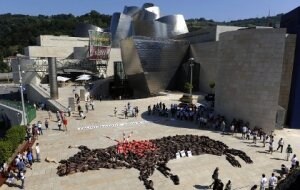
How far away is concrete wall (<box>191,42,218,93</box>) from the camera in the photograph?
39.3 m

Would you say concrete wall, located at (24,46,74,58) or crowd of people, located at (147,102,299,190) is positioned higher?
concrete wall, located at (24,46,74,58)

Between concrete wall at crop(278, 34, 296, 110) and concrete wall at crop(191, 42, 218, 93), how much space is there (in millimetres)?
15332

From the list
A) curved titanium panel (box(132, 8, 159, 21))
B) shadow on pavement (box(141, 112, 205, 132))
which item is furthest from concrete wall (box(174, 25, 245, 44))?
shadow on pavement (box(141, 112, 205, 132))

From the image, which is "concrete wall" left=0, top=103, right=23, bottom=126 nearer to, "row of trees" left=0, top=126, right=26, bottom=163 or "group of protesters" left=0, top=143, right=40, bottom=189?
"row of trees" left=0, top=126, right=26, bottom=163

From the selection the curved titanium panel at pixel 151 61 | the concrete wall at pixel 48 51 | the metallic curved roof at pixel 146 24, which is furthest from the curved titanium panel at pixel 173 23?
the concrete wall at pixel 48 51

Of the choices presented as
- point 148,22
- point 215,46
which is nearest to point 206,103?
point 215,46

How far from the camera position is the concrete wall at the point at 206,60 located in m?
39.3

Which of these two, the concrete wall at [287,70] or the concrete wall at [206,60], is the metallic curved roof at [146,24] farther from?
the concrete wall at [287,70]

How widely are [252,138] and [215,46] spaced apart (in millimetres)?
20168

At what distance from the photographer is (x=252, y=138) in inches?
830

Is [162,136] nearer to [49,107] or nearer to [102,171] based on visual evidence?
[102,171]

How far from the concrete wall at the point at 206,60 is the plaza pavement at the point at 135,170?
1585 cm

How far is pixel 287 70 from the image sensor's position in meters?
23.7

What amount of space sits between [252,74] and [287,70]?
11.3 feet
